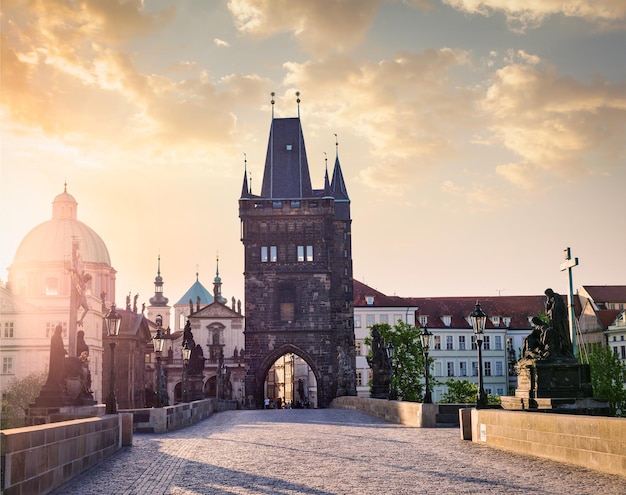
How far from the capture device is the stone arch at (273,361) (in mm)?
73750

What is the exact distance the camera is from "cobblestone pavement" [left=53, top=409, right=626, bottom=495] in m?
12.5

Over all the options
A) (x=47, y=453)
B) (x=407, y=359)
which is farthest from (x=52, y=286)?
(x=47, y=453)

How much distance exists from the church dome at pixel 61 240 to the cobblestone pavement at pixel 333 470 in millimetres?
88314

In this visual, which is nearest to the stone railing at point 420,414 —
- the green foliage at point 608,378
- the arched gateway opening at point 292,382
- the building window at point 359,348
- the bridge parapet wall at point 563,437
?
the bridge parapet wall at point 563,437

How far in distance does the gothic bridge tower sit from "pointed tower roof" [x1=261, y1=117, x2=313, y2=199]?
106 mm

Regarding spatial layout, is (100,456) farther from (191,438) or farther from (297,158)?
(297,158)

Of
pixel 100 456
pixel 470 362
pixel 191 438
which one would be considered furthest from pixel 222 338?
pixel 100 456

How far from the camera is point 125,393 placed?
96125mm

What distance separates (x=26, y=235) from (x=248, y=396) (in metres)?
51.9

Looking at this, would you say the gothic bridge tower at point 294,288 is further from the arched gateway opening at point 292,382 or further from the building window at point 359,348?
the arched gateway opening at point 292,382

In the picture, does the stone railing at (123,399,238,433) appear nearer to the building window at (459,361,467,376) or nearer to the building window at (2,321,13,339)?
the building window at (2,321,13,339)

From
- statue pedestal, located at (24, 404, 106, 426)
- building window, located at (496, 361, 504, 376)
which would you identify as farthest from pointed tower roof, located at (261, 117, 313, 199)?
statue pedestal, located at (24, 404, 106, 426)

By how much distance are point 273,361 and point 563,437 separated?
2386 inches

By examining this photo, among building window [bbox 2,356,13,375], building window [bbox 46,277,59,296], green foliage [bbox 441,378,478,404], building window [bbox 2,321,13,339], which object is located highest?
building window [bbox 46,277,59,296]
